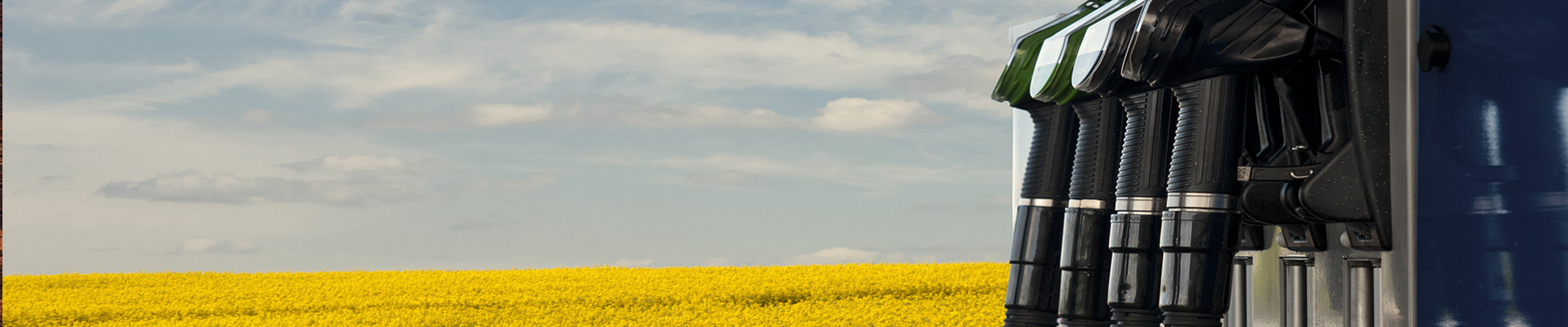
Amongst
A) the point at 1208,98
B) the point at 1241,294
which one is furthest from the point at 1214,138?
the point at 1241,294

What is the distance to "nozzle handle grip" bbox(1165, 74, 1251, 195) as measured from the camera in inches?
128

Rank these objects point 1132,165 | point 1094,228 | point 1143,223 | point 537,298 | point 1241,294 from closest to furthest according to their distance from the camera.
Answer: point 1143,223 → point 1132,165 → point 1094,228 → point 1241,294 → point 537,298

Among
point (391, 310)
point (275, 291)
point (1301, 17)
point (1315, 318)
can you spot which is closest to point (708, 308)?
point (391, 310)

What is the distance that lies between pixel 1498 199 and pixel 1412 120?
0.28m

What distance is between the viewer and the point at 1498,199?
2.75 metres

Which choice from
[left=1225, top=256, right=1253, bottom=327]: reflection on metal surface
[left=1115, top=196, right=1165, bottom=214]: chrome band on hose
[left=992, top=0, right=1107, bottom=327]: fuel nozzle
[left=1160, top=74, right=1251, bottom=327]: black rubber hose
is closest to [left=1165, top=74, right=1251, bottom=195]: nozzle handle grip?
[left=1160, top=74, right=1251, bottom=327]: black rubber hose

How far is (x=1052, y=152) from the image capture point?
4426 millimetres

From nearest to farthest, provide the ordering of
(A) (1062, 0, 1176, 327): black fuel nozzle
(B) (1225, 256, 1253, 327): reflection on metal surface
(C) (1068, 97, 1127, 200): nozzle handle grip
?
(A) (1062, 0, 1176, 327): black fuel nozzle
(C) (1068, 97, 1127, 200): nozzle handle grip
(B) (1225, 256, 1253, 327): reflection on metal surface

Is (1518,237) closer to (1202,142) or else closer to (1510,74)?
(1510,74)

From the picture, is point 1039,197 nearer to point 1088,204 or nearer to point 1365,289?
point 1088,204

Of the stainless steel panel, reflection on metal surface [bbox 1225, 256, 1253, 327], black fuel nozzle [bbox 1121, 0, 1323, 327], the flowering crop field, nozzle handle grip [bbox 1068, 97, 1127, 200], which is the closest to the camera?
the stainless steel panel

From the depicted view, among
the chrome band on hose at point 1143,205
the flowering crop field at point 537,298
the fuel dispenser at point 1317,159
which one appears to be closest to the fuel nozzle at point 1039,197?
the fuel dispenser at point 1317,159

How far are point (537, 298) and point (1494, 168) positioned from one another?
8.79 m

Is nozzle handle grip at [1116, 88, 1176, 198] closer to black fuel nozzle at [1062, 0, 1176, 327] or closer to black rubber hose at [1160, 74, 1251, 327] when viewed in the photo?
black fuel nozzle at [1062, 0, 1176, 327]
